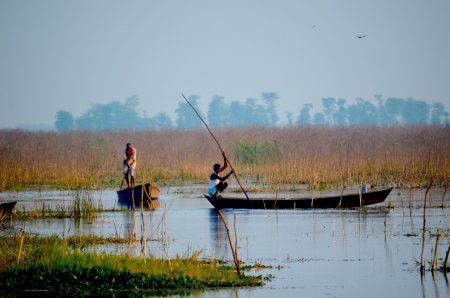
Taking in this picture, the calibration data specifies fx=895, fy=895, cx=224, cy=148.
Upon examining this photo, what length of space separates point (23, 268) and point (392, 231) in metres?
8.03

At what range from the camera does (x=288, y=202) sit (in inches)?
846

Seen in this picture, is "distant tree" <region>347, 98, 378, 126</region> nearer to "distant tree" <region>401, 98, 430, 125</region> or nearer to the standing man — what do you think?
"distant tree" <region>401, 98, 430, 125</region>

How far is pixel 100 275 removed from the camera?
11.5 m

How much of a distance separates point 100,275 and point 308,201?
10.7m

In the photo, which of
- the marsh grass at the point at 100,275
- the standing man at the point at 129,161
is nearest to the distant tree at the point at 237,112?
the standing man at the point at 129,161

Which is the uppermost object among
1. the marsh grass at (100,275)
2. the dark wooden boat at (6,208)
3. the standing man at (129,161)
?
the standing man at (129,161)

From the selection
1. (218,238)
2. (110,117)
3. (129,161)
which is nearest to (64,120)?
(110,117)

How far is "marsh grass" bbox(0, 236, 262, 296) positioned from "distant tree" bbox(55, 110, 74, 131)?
470 feet

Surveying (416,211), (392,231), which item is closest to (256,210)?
(416,211)

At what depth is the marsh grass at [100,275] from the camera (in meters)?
11.4

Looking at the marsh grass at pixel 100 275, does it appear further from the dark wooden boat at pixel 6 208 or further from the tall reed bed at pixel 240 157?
the tall reed bed at pixel 240 157

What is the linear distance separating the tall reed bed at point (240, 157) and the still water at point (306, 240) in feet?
12.7

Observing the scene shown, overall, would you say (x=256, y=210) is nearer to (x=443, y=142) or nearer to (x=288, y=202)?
(x=288, y=202)

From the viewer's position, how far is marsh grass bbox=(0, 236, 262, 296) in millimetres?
11398
